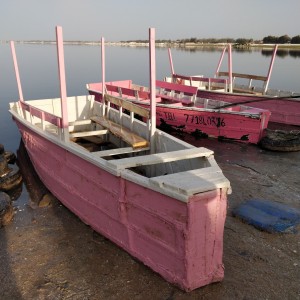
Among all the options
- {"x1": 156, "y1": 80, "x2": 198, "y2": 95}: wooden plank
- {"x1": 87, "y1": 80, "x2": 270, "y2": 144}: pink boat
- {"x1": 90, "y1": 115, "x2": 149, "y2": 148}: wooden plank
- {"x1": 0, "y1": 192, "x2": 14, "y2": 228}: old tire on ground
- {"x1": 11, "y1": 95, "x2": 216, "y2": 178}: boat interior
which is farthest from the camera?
{"x1": 156, "y1": 80, "x2": 198, "y2": 95}: wooden plank

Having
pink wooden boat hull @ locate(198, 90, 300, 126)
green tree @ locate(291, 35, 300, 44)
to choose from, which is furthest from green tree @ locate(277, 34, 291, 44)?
pink wooden boat hull @ locate(198, 90, 300, 126)

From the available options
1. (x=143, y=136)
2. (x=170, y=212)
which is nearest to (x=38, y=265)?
(x=170, y=212)

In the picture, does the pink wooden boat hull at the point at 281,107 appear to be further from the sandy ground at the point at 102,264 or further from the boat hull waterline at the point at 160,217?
the boat hull waterline at the point at 160,217

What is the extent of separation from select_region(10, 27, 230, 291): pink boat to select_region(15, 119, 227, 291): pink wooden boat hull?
0.01 meters

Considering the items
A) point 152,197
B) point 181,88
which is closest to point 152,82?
point 152,197

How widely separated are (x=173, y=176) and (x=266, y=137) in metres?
6.69

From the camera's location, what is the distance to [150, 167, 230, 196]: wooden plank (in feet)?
12.3

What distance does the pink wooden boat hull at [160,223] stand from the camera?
12.8ft

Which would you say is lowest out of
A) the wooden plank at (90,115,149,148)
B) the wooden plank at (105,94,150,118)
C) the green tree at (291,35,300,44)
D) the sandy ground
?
the sandy ground

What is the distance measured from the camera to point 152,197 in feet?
13.5

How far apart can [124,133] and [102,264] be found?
3.06 m

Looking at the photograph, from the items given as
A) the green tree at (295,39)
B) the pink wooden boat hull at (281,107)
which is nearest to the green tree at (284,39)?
the green tree at (295,39)

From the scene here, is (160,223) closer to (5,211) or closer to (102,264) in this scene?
(102,264)

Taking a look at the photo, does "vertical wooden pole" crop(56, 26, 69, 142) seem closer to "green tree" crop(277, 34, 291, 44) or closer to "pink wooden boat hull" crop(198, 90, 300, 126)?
"pink wooden boat hull" crop(198, 90, 300, 126)
